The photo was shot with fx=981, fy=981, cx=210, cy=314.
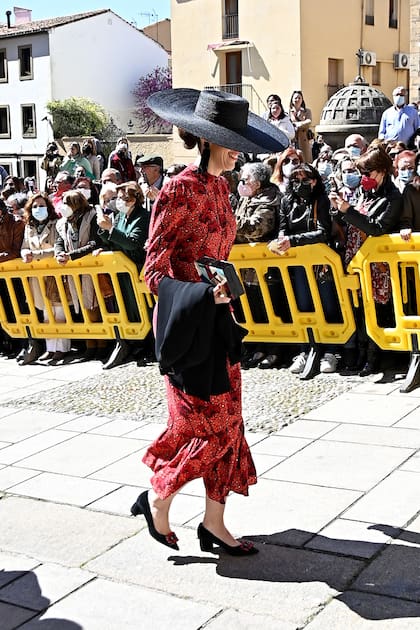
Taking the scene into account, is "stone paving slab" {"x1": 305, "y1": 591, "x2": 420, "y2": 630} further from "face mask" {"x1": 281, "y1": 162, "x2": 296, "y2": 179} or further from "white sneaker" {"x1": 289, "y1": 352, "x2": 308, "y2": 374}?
"face mask" {"x1": 281, "y1": 162, "x2": 296, "y2": 179}

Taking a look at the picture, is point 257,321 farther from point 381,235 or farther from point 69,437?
point 69,437

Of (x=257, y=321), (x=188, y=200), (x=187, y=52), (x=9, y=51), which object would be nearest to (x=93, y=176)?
(x=257, y=321)

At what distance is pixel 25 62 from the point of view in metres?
51.3

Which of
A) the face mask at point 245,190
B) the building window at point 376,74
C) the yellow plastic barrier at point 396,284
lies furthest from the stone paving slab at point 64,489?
the building window at point 376,74

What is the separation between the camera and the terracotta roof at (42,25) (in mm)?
49969

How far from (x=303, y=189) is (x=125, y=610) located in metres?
4.72

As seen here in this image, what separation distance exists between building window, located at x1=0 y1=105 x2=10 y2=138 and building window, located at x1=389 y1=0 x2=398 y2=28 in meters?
20.2

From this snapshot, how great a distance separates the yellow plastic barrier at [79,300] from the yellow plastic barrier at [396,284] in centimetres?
221

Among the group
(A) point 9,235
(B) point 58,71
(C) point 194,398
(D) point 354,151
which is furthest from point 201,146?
(B) point 58,71

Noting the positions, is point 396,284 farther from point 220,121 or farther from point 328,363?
point 220,121

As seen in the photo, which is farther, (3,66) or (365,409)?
(3,66)

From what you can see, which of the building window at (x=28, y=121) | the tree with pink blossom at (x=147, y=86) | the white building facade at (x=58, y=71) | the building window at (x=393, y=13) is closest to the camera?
the building window at (x=393, y=13)

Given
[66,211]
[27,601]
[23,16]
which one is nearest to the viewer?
[27,601]

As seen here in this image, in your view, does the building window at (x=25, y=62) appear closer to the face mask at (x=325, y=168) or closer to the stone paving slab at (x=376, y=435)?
the face mask at (x=325, y=168)
